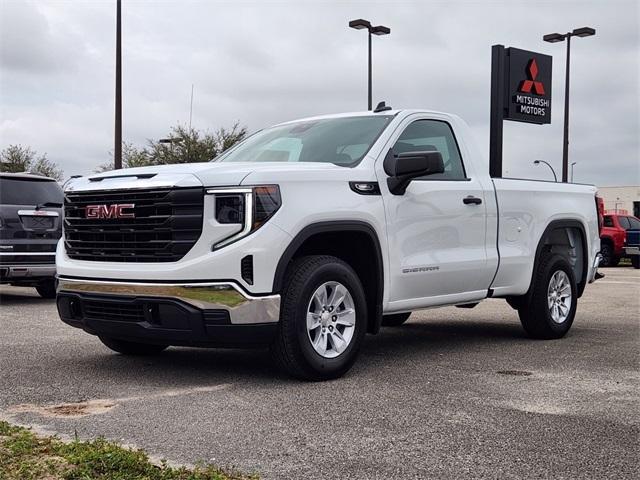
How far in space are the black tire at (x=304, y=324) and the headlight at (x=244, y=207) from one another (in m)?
0.47

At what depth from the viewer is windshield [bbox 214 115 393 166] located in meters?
6.73

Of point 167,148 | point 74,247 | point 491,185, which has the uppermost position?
point 167,148

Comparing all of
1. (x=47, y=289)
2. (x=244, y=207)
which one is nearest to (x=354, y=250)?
(x=244, y=207)

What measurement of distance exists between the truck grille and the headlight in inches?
5.1

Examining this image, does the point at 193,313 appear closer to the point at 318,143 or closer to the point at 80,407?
the point at 80,407

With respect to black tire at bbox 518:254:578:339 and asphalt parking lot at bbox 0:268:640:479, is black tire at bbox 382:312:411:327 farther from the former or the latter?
black tire at bbox 518:254:578:339

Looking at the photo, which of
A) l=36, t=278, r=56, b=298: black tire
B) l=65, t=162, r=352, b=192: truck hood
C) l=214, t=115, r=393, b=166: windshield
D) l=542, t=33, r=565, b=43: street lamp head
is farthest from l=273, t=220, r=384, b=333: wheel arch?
l=542, t=33, r=565, b=43: street lamp head

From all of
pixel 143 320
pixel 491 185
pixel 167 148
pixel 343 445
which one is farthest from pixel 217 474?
pixel 167 148

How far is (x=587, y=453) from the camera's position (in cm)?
424

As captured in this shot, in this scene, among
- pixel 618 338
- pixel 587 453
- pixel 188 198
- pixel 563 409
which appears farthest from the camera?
pixel 618 338

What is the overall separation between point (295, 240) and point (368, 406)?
121 centimetres

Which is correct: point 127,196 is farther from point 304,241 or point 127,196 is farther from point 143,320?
point 304,241

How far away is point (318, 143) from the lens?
696 cm

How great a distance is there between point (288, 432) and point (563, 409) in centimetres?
175
